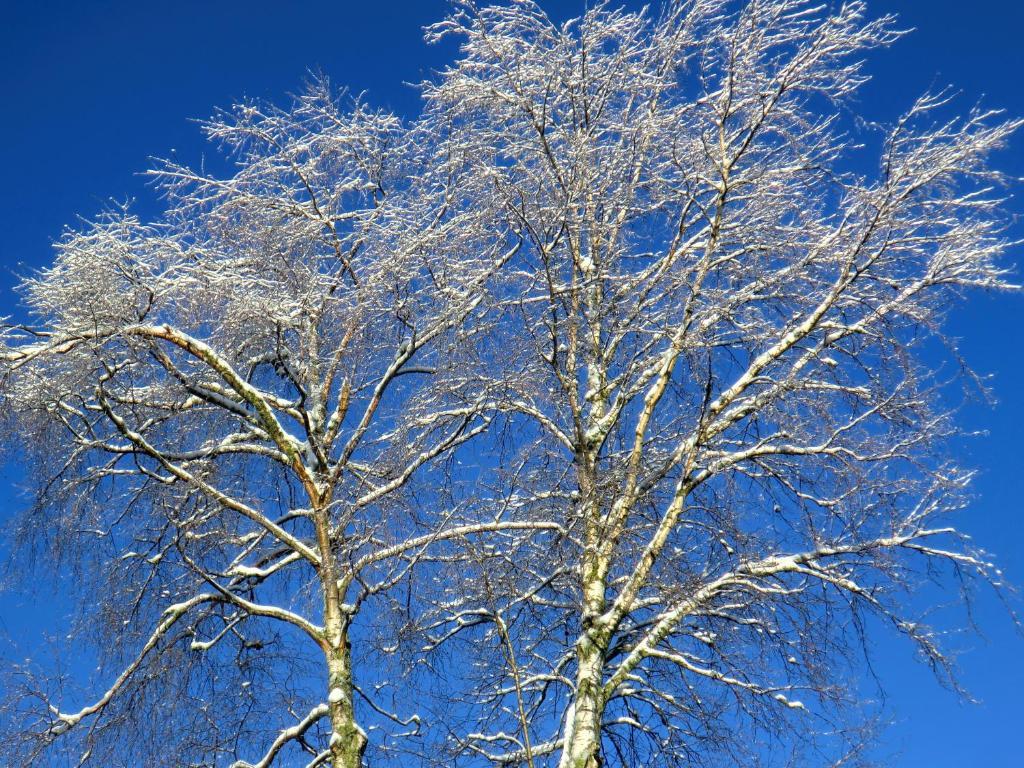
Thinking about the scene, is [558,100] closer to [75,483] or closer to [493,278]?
[493,278]

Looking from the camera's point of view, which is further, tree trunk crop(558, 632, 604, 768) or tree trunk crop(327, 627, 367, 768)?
tree trunk crop(327, 627, 367, 768)

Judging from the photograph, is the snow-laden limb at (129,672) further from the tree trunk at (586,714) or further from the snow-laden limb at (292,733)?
the tree trunk at (586,714)

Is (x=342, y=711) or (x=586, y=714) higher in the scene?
(x=342, y=711)

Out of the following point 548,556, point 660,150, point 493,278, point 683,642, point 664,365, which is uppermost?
point 660,150

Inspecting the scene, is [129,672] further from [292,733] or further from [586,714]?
[586,714]

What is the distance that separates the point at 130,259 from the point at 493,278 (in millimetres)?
2951

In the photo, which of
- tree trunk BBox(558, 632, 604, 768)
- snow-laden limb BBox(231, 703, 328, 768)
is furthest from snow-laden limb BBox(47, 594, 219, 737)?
tree trunk BBox(558, 632, 604, 768)

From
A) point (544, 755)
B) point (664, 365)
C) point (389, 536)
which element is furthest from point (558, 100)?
point (544, 755)

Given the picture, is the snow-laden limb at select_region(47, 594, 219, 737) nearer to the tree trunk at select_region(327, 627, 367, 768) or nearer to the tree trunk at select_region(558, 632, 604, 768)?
the tree trunk at select_region(327, 627, 367, 768)

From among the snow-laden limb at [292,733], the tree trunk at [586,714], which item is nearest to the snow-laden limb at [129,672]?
the snow-laden limb at [292,733]

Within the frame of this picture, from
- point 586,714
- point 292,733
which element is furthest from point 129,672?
point 586,714

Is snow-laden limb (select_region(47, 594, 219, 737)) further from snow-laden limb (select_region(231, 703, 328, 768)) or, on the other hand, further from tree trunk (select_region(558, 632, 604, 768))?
tree trunk (select_region(558, 632, 604, 768))

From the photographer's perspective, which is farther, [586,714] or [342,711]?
[342,711]

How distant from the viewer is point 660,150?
1124 centimetres
